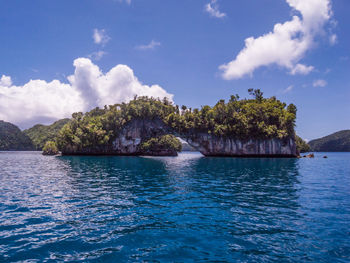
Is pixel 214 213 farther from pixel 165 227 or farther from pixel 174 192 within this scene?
pixel 174 192

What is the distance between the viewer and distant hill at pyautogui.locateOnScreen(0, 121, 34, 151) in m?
169

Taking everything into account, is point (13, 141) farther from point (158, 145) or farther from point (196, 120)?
point (196, 120)

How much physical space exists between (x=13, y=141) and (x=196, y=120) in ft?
570

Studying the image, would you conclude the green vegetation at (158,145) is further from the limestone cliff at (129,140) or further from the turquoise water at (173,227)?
the turquoise water at (173,227)

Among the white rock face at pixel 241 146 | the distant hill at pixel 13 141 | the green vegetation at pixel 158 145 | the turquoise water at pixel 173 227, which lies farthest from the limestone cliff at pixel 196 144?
the distant hill at pixel 13 141

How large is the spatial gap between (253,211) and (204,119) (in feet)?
249

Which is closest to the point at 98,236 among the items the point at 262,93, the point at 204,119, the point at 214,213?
the point at 214,213

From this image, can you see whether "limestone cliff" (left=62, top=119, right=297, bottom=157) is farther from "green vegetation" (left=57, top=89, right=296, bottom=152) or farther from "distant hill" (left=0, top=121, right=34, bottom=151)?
"distant hill" (left=0, top=121, right=34, bottom=151)

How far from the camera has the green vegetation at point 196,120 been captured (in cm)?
7981

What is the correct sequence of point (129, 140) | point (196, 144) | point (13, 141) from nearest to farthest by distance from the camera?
point (196, 144)
point (129, 140)
point (13, 141)

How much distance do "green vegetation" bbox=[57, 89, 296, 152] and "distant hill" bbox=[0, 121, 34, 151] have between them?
11548cm

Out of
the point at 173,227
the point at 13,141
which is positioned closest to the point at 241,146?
the point at 173,227

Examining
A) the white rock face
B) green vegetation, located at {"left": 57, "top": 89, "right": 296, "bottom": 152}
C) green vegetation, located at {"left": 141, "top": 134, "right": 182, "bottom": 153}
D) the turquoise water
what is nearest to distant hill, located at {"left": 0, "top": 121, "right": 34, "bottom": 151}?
green vegetation, located at {"left": 57, "top": 89, "right": 296, "bottom": 152}

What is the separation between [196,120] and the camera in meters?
85.2
